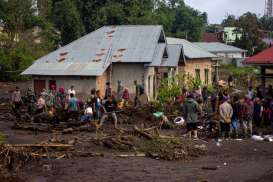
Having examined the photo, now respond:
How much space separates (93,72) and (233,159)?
16.4m

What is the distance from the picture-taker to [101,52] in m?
34.4

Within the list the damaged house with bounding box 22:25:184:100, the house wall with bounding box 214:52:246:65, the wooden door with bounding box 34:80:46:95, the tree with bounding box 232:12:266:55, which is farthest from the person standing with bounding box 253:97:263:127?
the house wall with bounding box 214:52:246:65

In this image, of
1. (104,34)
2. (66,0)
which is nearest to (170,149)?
(104,34)

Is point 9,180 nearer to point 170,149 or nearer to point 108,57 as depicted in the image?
point 170,149

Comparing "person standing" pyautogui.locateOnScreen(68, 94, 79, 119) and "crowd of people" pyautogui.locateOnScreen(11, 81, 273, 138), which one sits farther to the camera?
"person standing" pyautogui.locateOnScreen(68, 94, 79, 119)

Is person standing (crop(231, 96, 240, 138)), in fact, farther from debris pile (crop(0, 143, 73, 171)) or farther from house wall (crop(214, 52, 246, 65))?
house wall (crop(214, 52, 246, 65))

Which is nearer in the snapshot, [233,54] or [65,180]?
[65,180]

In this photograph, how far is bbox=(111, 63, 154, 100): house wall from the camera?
34144 millimetres

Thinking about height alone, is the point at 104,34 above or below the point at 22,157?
above

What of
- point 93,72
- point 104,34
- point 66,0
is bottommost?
point 93,72

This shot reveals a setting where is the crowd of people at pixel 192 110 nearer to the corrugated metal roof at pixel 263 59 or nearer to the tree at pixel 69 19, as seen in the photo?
the corrugated metal roof at pixel 263 59

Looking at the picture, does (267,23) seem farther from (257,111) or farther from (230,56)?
(257,111)

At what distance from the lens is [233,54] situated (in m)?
82.4

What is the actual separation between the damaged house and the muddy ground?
15.1 m
